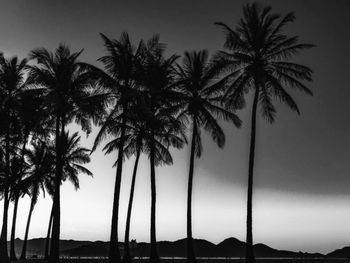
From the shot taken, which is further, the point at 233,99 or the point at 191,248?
the point at 191,248

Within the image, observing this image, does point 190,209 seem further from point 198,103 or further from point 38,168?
point 38,168

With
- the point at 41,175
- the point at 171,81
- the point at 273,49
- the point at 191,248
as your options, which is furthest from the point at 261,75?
the point at 41,175

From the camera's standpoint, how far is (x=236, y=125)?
35469 millimetres

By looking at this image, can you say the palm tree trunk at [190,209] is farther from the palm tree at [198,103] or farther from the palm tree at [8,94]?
the palm tree at [8,94]

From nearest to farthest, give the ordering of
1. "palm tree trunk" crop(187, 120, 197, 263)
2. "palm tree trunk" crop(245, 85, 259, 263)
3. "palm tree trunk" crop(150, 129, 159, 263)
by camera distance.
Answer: "palm tree trunk" crop(245, 85, 259, 263)
"palm tree trunk" crop(187, 120, 197, 263)
"palm tree trunk" crop(150, 129, 159, 263)

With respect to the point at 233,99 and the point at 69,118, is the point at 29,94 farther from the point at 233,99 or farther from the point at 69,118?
the point at 233,99

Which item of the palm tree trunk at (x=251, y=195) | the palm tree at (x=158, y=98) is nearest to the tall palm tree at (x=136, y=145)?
the palm tree at (x=158, y=98)

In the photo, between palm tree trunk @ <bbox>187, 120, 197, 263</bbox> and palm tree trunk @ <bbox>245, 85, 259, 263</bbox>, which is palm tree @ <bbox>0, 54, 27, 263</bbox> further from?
palm tree trunk @ <bbox>245, 85, 259, 263</bbox>

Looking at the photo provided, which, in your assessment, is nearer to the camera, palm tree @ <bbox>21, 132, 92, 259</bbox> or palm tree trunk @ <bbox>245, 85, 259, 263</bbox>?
palm tree trunk @ <bbox>245, 85, 259, 263</bbox>

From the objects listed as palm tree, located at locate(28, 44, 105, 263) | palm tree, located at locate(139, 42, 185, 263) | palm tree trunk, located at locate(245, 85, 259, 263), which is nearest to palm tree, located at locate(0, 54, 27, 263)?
palm tree, located at locate(28, 44, 105, 263)

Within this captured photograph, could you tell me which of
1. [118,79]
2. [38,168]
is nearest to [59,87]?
[118,79]

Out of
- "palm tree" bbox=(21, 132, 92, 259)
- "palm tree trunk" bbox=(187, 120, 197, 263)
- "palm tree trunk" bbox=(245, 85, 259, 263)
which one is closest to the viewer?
"palm tree trunk" bbox=(245, 85, 259, 263)

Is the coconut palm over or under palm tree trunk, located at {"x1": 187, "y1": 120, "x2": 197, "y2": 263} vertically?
over

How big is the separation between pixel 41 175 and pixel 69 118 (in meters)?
20.2
